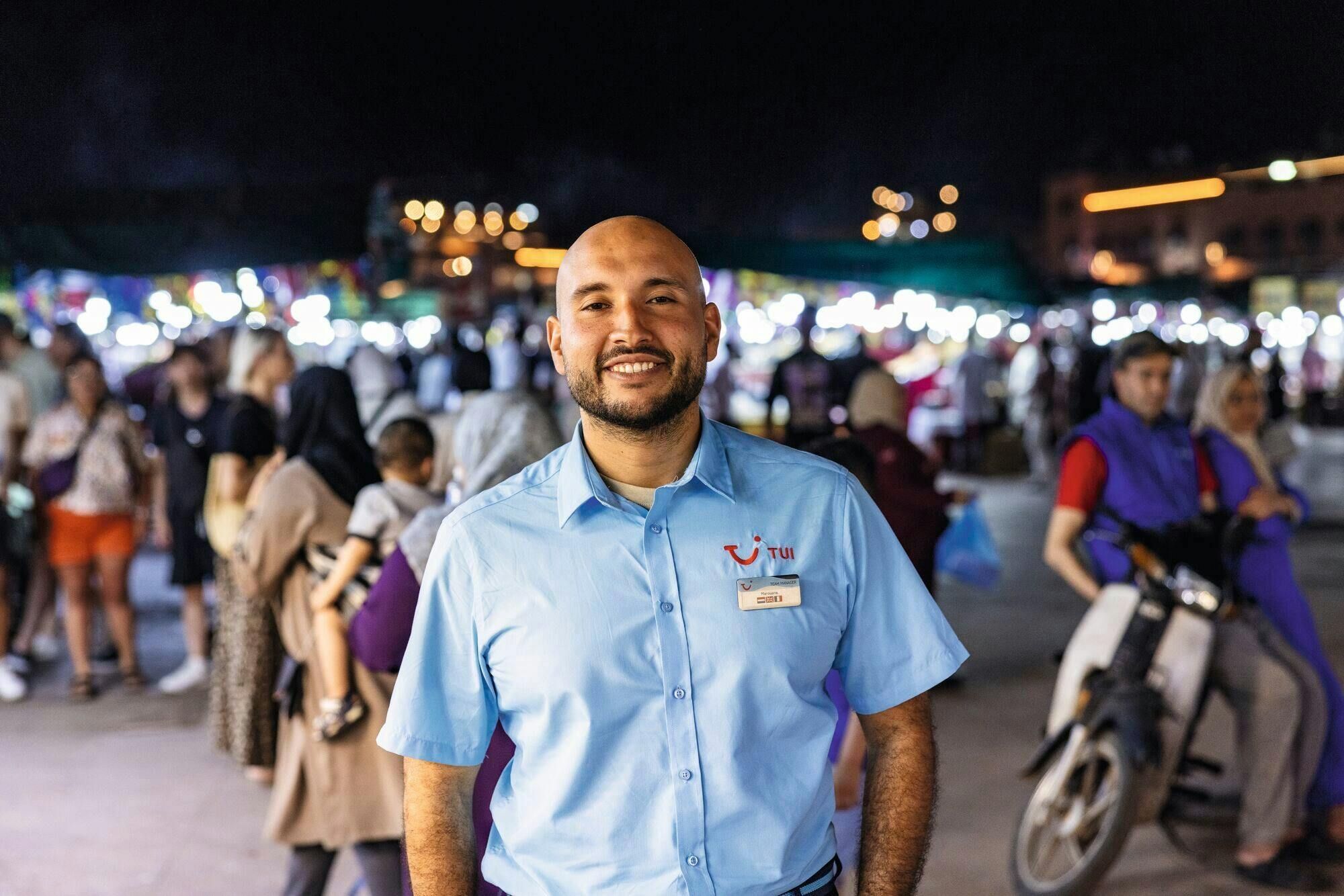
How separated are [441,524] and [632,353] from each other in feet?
2.91

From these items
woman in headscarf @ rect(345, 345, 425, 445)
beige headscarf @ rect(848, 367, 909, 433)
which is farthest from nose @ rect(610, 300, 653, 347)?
woman in headscarf @ rect(345, 345, 425, 445)

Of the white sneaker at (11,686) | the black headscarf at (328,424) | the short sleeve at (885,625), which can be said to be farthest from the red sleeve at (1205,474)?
the white sneaker at (11,686)

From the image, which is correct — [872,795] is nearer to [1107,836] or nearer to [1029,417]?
[1107,836]

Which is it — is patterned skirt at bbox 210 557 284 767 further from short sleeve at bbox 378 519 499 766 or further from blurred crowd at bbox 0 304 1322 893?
short sleeve at bbox 378 519 499 766

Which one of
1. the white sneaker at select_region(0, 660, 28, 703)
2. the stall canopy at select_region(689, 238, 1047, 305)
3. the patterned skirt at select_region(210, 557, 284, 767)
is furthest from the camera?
the stall canopy at select_region(689, 238, 1047, 305)

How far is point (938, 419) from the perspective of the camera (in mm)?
18656

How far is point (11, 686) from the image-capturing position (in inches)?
286

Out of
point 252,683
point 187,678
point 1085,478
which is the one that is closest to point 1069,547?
point 1085,478

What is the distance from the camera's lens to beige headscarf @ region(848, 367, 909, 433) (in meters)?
6.49

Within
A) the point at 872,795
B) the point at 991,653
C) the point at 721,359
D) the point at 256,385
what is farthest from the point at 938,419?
the point at 872,795

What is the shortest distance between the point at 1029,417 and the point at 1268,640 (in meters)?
12.0

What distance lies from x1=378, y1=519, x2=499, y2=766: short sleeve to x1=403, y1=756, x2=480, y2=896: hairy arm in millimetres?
41

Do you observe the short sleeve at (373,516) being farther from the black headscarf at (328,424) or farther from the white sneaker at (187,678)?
the white sneaker at (187,678)

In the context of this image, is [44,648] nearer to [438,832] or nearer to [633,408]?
[438,832]
